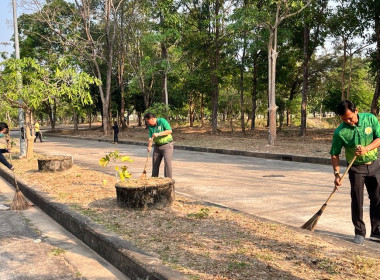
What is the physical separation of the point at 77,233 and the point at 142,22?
97.8 feet

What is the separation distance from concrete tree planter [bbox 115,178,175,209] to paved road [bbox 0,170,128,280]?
37.4 inches

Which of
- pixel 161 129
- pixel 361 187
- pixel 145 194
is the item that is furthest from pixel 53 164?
pixel 361 187

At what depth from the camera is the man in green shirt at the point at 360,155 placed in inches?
166

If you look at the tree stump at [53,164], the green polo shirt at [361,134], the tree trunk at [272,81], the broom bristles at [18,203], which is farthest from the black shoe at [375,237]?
the tree trunk at [272,81]

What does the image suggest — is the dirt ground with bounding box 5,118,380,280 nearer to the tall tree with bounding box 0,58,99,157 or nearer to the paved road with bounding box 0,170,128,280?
the paved road with bounding box 0,170,128,280

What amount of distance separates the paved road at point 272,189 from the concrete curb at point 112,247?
2.45 metres

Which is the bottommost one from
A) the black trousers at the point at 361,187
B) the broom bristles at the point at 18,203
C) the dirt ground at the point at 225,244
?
the broom bristles at the point at 18,203

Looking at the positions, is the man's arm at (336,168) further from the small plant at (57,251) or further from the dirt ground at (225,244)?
the small plant at (57,251)

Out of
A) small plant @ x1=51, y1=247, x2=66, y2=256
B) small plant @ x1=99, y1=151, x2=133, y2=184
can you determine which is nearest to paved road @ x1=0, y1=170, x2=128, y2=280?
small plant @ x1=51, y1=247, x2=66, y2=256

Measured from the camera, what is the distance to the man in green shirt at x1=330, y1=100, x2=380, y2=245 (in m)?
4.22

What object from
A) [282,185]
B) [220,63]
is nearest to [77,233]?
[282,185]

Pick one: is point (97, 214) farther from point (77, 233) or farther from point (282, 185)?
point (282, 185)

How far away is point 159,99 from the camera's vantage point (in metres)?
38.9

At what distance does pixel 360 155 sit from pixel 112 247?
3.03 metres
